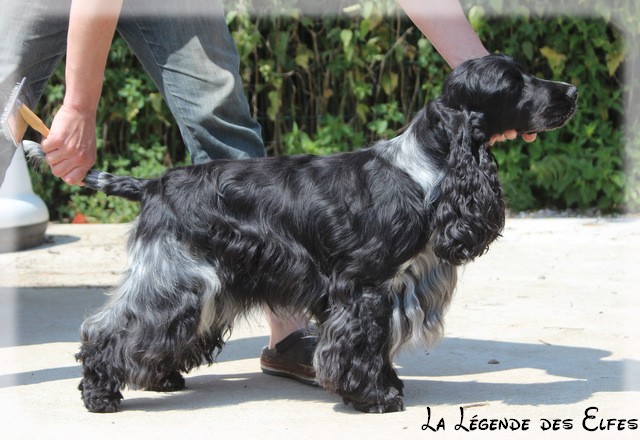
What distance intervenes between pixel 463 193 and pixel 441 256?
22 centimetres

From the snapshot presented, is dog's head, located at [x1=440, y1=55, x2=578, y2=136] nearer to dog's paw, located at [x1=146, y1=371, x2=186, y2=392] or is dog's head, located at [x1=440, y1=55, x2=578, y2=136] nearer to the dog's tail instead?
the dog's tail

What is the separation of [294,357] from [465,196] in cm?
100

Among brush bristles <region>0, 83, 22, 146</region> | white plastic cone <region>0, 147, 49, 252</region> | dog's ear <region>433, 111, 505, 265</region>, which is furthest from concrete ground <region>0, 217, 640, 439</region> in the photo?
brush bristles <region>0, 83, 22, 146</region>

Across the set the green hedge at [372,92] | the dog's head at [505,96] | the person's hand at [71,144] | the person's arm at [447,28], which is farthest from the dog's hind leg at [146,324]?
the green hedge at [372,92]

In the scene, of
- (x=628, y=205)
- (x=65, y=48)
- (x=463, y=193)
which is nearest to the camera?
(x=463, y=193)

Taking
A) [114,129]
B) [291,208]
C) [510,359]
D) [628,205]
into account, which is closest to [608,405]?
[510,359]

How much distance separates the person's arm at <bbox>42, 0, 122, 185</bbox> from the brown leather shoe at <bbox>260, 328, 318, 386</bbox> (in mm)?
1006

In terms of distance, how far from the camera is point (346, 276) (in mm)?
3340

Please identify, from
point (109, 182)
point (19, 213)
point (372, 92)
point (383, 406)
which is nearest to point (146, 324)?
point (109, 182)

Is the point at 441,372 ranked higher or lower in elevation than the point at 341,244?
lower

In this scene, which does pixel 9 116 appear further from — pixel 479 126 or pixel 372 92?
pixel 372 92

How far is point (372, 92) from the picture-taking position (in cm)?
798

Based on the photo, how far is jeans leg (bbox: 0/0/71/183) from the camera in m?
3.62

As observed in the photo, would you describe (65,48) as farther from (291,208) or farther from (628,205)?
(628,205)
